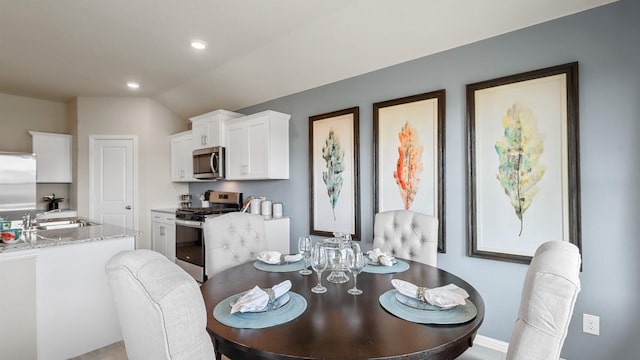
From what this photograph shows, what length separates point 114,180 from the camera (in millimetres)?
4812

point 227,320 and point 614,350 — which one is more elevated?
point 227,320

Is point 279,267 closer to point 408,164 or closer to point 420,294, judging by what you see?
point 420,294

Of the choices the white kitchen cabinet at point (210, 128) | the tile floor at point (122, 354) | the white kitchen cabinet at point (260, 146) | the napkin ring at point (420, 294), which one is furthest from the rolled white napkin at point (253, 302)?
the white kitchen cabinet at point (210, 128)

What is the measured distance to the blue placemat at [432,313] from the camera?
1069mm

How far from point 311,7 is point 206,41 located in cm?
120

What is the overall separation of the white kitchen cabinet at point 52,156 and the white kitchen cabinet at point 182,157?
1.59 metres

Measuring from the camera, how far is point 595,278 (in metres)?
1.91

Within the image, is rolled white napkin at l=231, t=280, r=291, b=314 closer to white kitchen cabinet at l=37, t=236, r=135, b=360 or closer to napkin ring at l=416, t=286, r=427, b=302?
napkin ring at l=416, t=286, r=427, b=302

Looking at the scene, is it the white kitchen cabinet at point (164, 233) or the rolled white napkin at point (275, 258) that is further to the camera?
the white kitchen cabinet at point (164, 233)

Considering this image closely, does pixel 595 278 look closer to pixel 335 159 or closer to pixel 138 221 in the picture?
pixel 335 159

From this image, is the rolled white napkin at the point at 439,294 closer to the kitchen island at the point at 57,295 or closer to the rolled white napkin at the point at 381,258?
the rolled white napkin at the point at 381,258

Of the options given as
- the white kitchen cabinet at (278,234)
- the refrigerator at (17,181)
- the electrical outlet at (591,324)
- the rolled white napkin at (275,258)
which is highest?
the refrigerator at (17,181)

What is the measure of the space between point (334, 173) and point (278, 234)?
1012 millimetres

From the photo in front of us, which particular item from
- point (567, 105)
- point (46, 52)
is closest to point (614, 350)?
point (567, 105)
